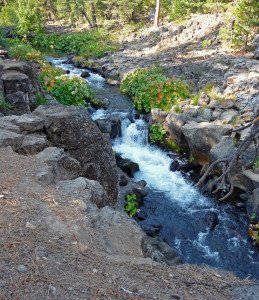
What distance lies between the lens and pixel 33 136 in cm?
598

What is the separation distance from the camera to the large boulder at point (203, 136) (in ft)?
31.0

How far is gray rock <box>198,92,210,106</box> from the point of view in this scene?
38.0ft

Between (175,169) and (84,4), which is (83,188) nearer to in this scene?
(175,169)

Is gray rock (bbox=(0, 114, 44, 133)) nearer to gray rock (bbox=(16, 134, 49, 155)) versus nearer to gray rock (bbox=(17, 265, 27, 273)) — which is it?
gray rock (bbox=(16, 134, 49, 155))

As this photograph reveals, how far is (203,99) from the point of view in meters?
11.6

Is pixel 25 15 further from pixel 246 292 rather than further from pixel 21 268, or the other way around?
pixel 246 292

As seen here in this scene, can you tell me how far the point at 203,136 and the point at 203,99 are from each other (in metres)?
2.65

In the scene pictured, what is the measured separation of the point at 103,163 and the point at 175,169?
400 centimetres

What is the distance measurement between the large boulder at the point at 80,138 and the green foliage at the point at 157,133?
4.78 metres

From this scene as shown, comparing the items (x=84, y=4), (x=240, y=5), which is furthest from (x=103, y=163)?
(x=84, y=4)

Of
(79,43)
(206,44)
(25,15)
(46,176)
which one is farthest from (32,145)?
(25,15)

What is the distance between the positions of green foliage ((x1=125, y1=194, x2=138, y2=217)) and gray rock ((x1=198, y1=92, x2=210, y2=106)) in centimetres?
585

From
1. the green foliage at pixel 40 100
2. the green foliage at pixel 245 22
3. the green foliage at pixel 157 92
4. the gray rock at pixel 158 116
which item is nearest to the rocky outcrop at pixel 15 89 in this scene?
the green foliage at pixel 40 100

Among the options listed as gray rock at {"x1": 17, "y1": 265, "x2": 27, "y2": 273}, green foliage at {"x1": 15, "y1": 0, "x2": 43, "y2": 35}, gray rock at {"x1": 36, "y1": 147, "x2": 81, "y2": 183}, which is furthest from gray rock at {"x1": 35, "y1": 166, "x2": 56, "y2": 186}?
green foliage at {"x1": 15, "y1": 0, "x2": 43, "y2": 35}
